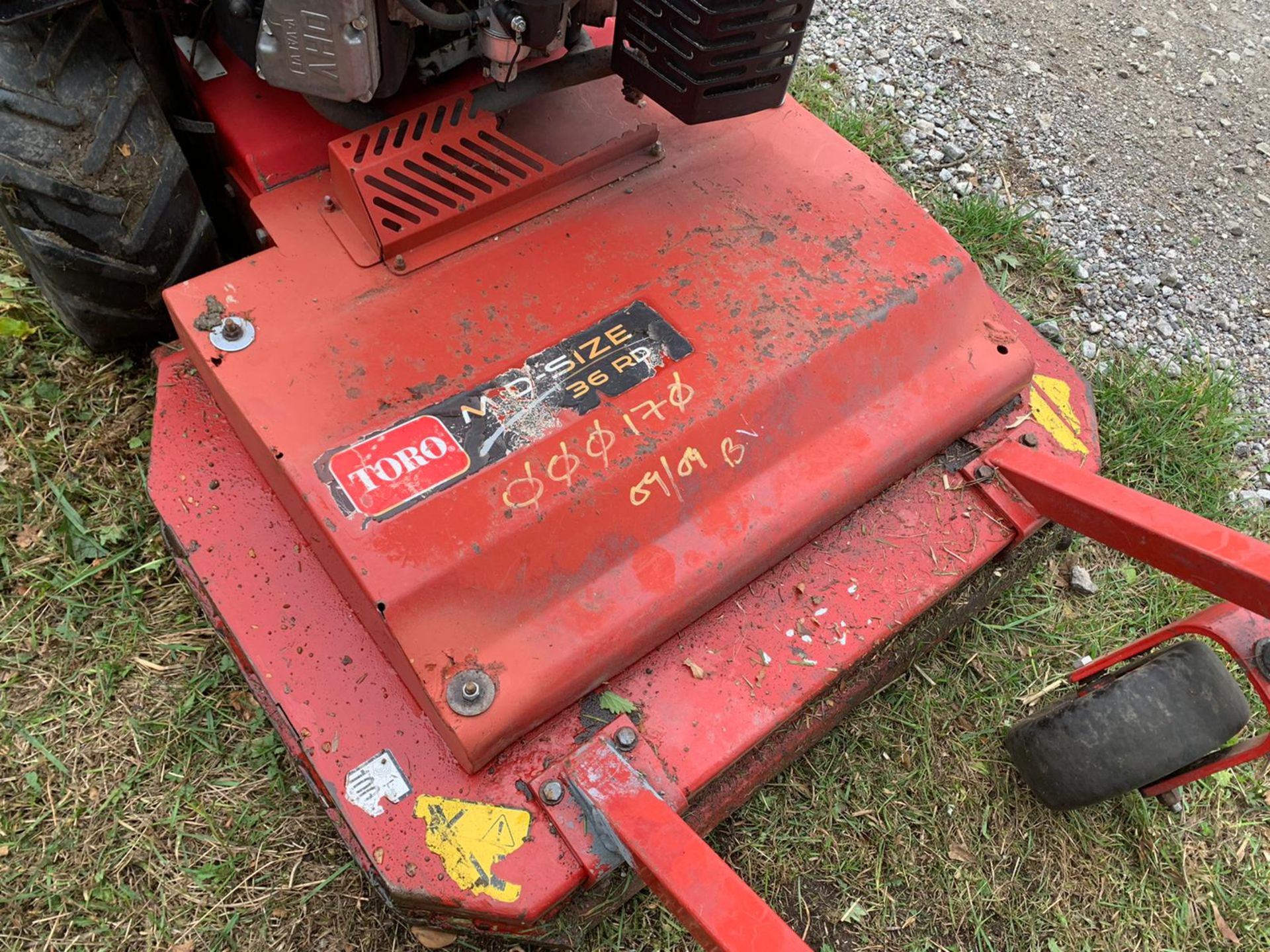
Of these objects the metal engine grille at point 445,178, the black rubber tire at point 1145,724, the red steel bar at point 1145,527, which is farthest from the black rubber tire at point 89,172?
the black rubber tire at point 1145,724

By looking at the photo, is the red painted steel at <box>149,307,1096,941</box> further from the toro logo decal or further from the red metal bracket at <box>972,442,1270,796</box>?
the toro logo decal

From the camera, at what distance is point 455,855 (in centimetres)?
130

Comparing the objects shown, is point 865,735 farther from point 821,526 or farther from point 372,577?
point 372,577

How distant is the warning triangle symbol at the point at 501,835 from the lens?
1.30m

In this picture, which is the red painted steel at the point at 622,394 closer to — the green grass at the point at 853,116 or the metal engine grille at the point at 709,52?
the metal engine grille at the point at 709,52

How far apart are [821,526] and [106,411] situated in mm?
1313

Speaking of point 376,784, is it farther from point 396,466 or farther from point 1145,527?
point 1145,527

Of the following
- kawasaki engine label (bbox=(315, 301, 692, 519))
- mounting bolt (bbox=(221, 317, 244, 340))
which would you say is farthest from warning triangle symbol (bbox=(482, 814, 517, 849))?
mounting bolt (bbox=(221, 317, 244, 340))

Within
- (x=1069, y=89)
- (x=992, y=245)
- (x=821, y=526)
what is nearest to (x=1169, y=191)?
(x=1069, y=89)

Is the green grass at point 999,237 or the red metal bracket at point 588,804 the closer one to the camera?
the red metal bracket at point 588,804

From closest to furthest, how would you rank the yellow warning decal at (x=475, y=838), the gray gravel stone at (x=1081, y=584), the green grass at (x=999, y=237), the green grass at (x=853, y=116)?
the yellow warning decal at (x=475, y=838)
the gray gravel stone at (x=1081, y=584)
the green grass at (x=999, y=237)
the green grass at (x=853, y=116)

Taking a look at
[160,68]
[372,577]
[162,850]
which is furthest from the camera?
[160,68]

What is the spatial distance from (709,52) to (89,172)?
91 cm

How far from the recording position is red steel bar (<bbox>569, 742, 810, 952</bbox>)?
1133mm
